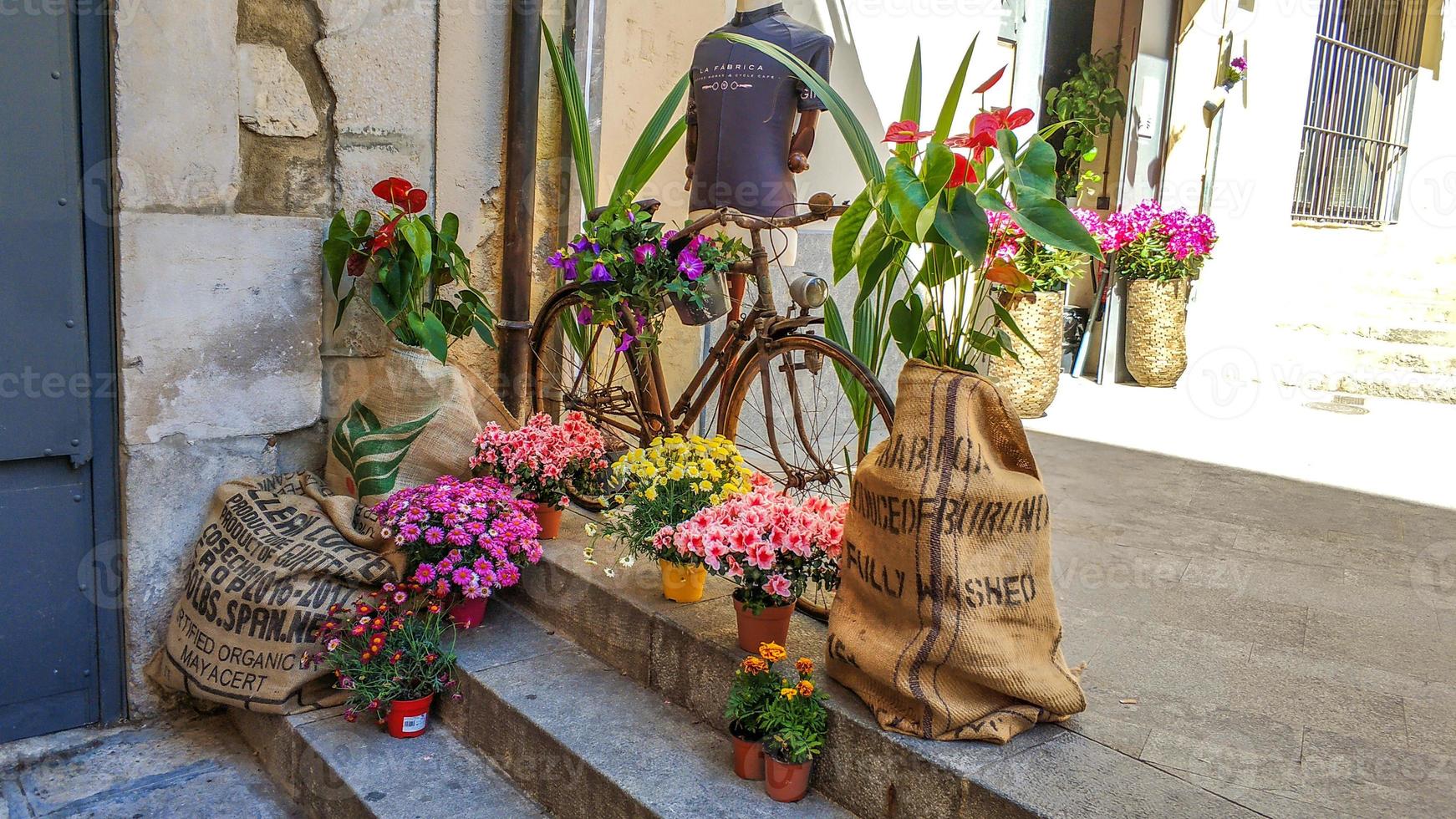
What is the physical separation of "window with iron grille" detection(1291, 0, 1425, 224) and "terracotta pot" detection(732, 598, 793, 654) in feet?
25.0

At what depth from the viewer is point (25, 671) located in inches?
106

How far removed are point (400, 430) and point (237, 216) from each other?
682 mm

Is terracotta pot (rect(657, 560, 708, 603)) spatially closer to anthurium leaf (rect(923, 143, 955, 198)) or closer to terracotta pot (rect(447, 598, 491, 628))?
terracotta pot (rect(447, 598, 491, 628))

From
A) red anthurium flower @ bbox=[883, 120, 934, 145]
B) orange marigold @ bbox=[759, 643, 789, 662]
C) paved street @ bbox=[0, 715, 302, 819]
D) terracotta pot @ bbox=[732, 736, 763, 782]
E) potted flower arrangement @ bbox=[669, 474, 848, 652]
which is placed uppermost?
red anthurium flower @ bbox=[883, 120, 934, 145]

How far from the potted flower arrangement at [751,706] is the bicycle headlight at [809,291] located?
838 mm

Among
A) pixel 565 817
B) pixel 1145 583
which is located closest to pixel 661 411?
pixel 565 817

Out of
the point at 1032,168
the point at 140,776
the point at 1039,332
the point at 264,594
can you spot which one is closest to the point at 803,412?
the point at 1032,168

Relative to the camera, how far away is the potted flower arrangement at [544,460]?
2949 millimetres

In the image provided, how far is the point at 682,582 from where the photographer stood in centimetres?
252

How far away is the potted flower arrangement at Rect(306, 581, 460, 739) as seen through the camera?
2.53 metres

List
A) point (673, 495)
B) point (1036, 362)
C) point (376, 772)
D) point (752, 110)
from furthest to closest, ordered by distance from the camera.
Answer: point (1036, 362) → point (752, 110) → point (673, 495) → point (376, 772)

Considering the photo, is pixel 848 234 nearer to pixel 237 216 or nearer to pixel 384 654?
pixel 384 654

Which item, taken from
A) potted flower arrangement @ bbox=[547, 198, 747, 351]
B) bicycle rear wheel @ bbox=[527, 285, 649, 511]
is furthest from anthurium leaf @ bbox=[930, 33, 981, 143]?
bicycle rear wheel @ bbox=[527, 285, 649, 511]

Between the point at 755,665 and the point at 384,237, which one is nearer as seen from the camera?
the point at 755,665
